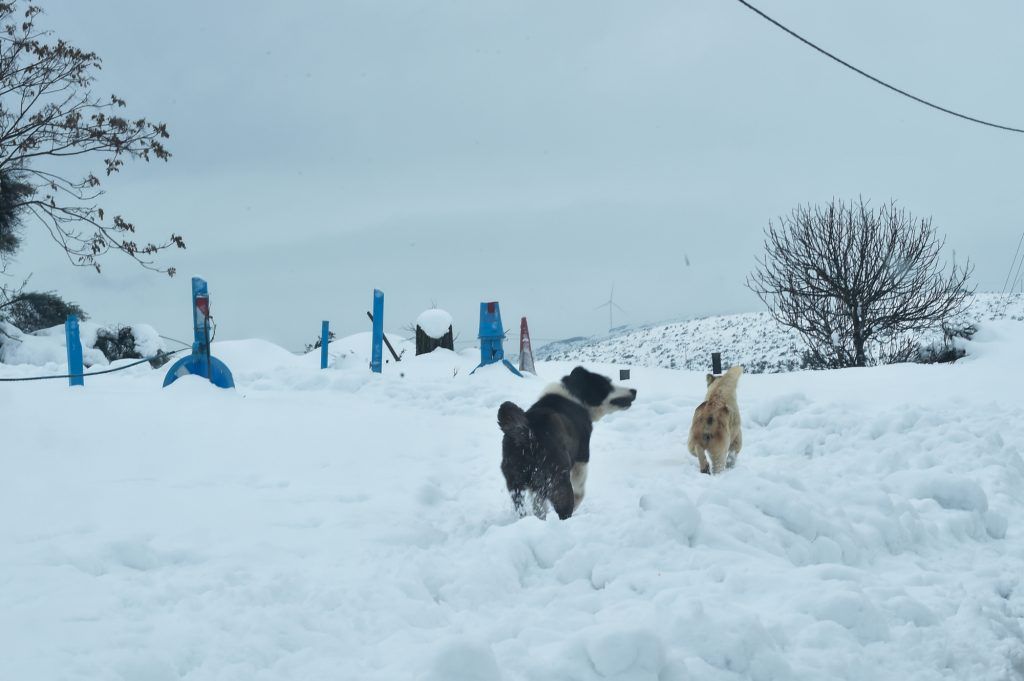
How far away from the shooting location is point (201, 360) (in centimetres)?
994

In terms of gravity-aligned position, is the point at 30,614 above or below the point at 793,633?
above

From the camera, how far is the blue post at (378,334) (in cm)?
1518

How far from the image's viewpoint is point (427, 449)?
25.5 ft

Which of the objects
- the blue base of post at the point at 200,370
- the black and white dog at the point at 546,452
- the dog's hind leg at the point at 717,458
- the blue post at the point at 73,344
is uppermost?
the blue post at the point at 73,344

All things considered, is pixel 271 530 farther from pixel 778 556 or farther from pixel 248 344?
pixel 248 344

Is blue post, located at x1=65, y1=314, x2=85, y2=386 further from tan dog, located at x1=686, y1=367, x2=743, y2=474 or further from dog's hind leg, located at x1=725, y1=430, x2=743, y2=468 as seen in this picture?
dog's hind leg, located at x1=725, y1=430, x2=743, y2=468

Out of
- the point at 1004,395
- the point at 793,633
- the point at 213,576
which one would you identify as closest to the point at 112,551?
the point at 213,576

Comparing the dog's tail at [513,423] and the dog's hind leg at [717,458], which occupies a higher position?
the dog's tail at [513,423]

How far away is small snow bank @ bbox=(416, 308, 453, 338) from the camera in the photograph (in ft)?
57.6

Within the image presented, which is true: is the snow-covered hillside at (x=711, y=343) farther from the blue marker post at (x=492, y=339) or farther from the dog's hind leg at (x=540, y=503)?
the dog's hind leg at (x=540, y=503)

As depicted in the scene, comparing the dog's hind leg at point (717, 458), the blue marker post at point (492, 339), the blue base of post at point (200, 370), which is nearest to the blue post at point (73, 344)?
the blue base of post at point (200, 370)

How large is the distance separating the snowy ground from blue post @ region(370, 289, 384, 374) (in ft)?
23.9

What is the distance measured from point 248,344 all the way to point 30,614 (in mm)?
20047

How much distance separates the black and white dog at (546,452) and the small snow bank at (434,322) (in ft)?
37.6
